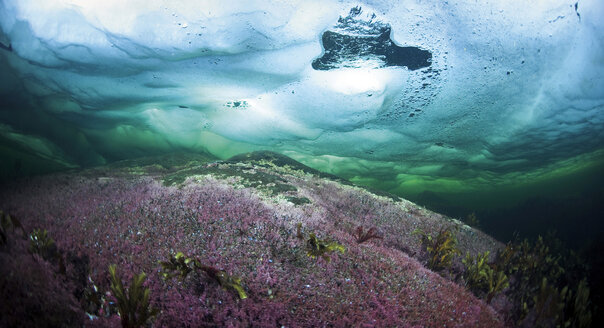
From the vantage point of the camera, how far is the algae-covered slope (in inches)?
127

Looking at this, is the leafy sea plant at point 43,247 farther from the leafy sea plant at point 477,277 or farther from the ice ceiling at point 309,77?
the leafy sea plant at point 477,277

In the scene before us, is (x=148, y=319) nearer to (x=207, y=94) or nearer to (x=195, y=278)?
(x=195, y=278)

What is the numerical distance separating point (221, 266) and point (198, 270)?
377mm

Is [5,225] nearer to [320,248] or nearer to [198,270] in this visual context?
[198,270]

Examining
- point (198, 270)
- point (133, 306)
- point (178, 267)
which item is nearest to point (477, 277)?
point (198, 270)

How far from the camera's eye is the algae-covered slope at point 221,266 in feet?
10.6

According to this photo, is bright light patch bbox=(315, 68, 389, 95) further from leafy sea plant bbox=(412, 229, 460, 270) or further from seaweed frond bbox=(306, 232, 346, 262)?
seaweed frond bbox=(306, 232, 346, 262)

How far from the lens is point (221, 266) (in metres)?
4.00

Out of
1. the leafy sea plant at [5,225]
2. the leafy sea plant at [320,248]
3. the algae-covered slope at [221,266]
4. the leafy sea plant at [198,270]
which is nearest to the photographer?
the algae-covered slope at [221,266]

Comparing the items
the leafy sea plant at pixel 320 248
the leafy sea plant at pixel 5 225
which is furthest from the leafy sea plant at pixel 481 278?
the leafy sea plant at pixel 5 225

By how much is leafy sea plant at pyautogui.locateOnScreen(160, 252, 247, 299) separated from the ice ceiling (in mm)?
8967

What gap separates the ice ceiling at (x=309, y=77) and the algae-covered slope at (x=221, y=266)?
7284mm

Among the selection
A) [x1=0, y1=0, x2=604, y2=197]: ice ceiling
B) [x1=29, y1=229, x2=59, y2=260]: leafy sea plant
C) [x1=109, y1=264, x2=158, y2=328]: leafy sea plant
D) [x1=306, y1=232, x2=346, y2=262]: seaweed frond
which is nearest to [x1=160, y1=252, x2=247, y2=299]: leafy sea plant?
[x1=109, y1=264, x2=158, y2=328]: leafy sea plant

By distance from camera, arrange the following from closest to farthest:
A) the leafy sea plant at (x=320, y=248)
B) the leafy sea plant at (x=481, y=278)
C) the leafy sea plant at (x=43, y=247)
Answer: the leafy sea plant at (x=43, y=247) → the leafy sea plant at (x=320, y=248) → the leafy sea plant at (x=481, y=278)
